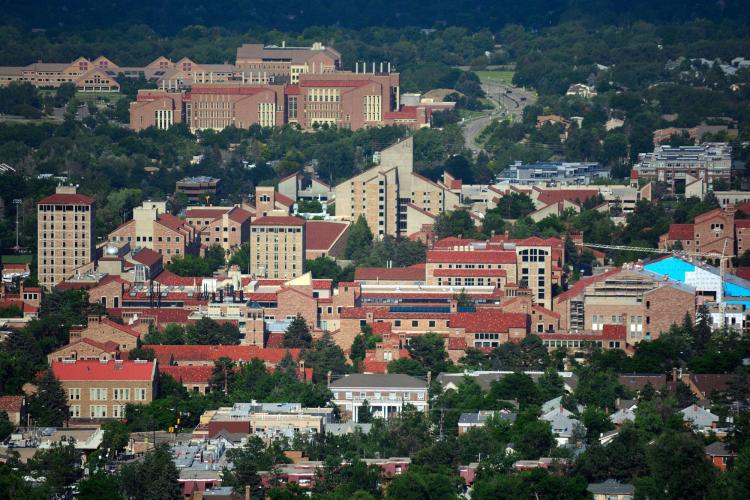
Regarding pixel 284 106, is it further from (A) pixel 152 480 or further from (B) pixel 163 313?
(A) pixel 152 480

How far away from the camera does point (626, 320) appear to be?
69188mm

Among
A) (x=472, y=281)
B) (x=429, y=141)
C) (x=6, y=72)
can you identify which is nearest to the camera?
(x=472, y=281)

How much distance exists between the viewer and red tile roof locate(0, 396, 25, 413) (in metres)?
59.9

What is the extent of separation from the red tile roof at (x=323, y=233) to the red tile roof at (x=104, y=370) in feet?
66.7

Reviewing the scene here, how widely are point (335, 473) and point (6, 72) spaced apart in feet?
267

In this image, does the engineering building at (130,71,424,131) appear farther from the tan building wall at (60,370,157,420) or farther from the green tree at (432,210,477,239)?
the tan building wall at (60,370,157,420)

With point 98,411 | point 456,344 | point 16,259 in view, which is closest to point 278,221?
point 16,259

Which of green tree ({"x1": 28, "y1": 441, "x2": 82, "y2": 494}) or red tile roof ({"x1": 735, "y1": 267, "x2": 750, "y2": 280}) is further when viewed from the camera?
red tile roof ({"x1": 735, "y1": 267, "x2": 750, "y2": 280})

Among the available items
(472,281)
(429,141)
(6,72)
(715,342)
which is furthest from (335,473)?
(6,72)

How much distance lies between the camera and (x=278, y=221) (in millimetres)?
79188

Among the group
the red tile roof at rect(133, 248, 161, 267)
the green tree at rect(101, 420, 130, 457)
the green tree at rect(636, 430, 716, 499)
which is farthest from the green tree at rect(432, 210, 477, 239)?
the green tree at rect(636, 430, 716, 499)

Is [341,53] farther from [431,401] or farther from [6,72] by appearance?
[431,401]

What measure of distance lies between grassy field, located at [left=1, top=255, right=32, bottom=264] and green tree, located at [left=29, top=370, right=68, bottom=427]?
23.2 metres

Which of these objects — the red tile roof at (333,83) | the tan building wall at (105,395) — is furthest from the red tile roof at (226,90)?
the tan building wall at (105,395)
